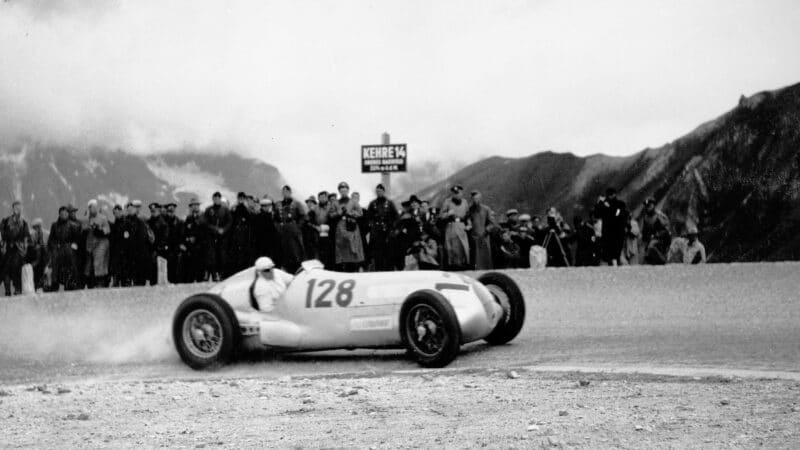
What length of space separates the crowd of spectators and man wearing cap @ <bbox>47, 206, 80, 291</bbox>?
0.02 meters

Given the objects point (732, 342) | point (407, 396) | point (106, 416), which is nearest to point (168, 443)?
point (106, 416)

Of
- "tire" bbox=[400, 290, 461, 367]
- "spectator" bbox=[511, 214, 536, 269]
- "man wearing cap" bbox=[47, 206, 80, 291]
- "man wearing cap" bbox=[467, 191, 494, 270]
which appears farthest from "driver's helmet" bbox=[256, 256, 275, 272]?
"man wearing cap" bbox=[47, 206, 80, 291]

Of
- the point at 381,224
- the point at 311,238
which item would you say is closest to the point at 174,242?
the point at 311,238

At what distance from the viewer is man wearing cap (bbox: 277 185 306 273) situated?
699 inches

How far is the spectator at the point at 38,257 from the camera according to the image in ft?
62.7

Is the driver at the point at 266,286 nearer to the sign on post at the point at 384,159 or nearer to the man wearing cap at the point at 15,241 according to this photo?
the man wearing cap at the point at 15,241

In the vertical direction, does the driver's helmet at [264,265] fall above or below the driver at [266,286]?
above

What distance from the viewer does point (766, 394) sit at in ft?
24.1

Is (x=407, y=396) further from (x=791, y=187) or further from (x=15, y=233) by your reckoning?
(x=791, y=187)

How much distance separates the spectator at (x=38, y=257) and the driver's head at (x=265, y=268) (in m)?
9.40

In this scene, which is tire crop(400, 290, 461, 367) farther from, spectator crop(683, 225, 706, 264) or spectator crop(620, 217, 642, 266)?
spectator crop(683, 225, 706, 264)

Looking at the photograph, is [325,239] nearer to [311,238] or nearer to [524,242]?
[311,238]

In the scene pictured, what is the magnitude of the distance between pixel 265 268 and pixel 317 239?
7.50m

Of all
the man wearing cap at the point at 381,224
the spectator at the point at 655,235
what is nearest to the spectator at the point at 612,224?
the spectator at the point at 655,235
